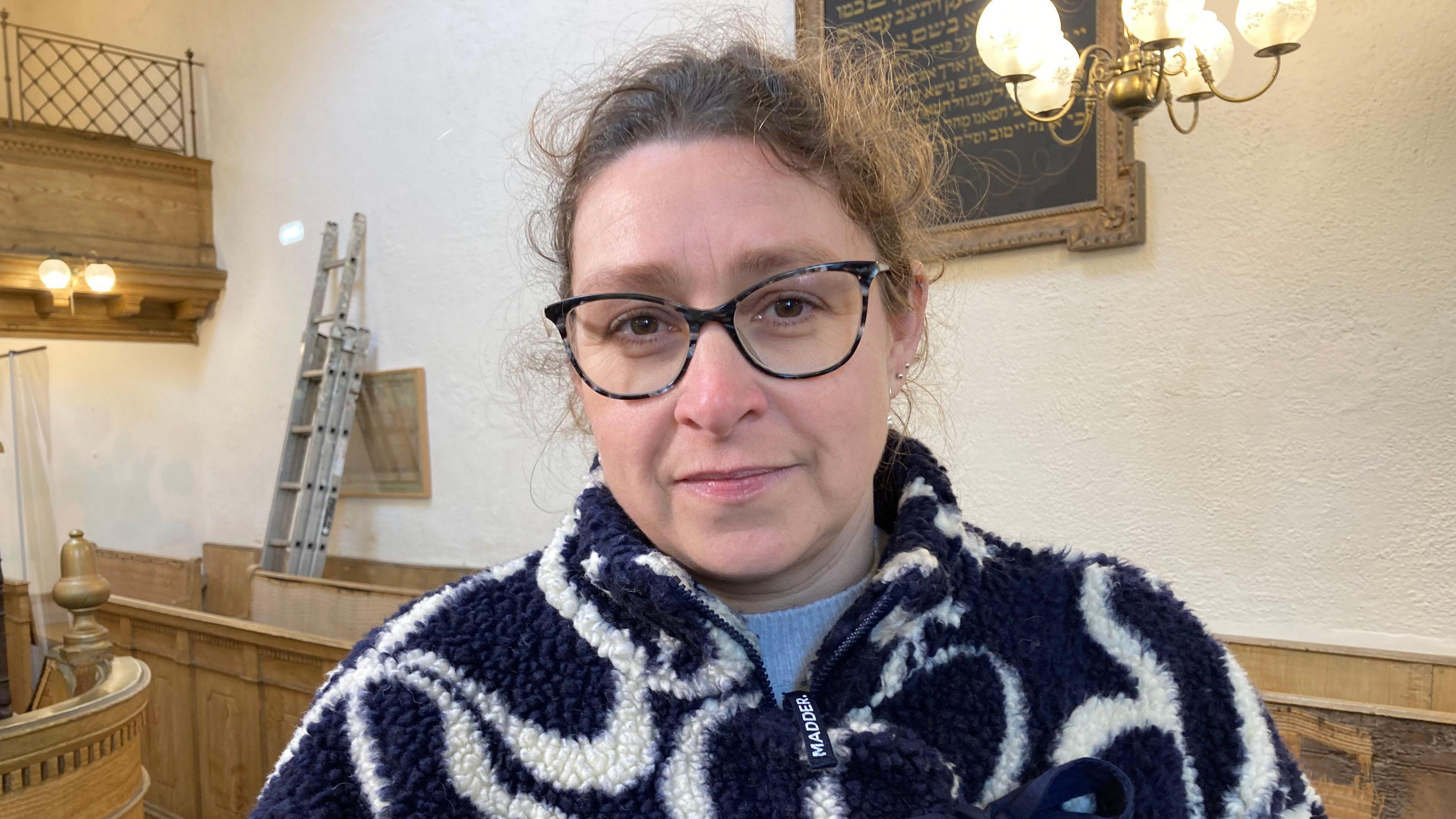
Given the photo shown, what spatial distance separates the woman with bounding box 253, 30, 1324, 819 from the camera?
815mm

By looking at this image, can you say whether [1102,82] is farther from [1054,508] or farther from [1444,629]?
[1444,629]

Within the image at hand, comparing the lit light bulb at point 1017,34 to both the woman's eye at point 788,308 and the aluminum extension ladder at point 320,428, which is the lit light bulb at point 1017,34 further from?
the aluminum extension ladder at point 320,428

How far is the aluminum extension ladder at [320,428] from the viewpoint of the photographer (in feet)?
18.1

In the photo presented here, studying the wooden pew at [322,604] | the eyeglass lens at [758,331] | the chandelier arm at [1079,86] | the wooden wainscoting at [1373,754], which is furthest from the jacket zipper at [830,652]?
the wooden pew at [322,604]

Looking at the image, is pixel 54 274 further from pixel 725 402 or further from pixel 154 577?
pixel 725 402

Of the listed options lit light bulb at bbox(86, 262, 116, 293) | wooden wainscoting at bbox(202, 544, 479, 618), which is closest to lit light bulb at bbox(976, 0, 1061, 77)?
wooden wainscoting at bbox(202, 544, 479, 618)

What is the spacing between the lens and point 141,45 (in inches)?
288

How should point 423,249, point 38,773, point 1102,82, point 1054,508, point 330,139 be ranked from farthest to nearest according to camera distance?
point 330,139, point 423,249, point 1054,508, point 1102,82, point 38,773

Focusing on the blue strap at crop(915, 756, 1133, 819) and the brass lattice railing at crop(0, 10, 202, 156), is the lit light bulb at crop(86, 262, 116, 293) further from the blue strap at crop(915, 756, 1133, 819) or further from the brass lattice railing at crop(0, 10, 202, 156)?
the blue strap at crop(915, 756, 1133, 819)

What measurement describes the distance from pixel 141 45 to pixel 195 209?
166cm

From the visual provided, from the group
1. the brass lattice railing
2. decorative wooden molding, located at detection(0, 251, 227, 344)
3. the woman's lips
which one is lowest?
the woman's lips

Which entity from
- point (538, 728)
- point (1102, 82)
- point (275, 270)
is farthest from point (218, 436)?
point (538, 728)

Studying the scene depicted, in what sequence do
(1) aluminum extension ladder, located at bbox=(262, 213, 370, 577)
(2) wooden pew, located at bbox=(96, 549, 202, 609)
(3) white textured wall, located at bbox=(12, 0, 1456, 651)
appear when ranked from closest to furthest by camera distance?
1. (3) white textured wall, located at bbox=(12, 0, 1456, 651)
2. (1) aluminum extension ladder, located at bbox=(262, 213, 370, 577)
3. (2) wooden pew, located at bbox=(96, 549, 202, 609)

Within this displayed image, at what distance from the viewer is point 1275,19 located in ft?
6.93
